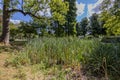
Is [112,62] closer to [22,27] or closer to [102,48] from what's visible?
[102,48]

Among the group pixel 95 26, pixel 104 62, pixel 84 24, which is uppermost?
pixel 84 24

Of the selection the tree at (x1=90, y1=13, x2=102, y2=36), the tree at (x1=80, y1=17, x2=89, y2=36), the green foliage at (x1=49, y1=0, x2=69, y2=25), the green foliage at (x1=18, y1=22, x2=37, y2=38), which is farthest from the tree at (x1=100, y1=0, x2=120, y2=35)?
the tree at (x1=80, y1=17, x2=89, y2=36)

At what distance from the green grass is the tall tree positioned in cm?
2636

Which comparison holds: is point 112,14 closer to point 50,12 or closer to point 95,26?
point 50,12

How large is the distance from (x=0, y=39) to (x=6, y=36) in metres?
0.42

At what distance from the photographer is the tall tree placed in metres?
33.4

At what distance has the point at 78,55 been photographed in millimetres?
5117

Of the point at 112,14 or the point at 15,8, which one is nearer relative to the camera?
the point at 15,8

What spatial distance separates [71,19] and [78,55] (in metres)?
29.4

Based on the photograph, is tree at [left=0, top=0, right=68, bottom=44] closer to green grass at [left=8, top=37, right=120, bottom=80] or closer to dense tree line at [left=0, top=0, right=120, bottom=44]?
dense tree line at [left=0, top=0, right=120, bottom=44]

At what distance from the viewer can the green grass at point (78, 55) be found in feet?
14.5

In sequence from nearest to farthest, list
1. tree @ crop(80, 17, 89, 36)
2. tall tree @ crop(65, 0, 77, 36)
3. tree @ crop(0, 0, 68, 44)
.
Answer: tree @ crop(0, 0, 68, 44)
tall tree @ crop(65, 0, 77, 36)
tree @ crop(80, 17, 89, 36)

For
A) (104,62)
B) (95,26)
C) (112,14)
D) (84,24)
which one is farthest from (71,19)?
(104,62)

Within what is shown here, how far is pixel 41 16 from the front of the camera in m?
13.6
